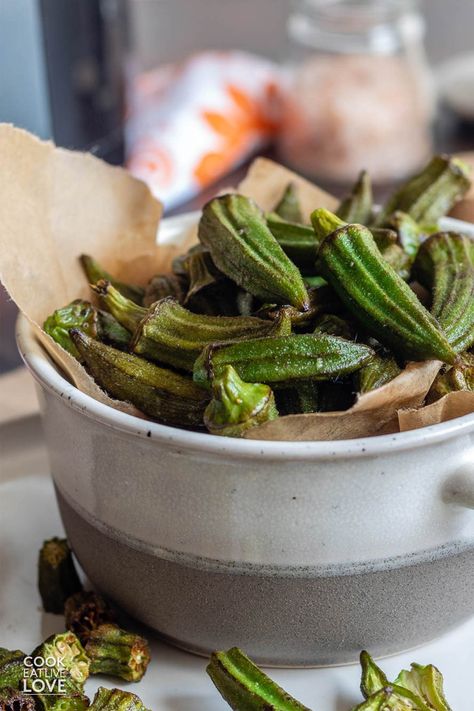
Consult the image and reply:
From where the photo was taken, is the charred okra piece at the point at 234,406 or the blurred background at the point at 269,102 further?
the blurred background at the point at 269,102

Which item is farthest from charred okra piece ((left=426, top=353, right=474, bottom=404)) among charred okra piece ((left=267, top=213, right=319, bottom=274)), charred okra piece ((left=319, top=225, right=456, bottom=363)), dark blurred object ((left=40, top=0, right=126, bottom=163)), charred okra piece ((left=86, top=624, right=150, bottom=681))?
dark blurred object ((left=40, top=0, right=126, bottom=163))

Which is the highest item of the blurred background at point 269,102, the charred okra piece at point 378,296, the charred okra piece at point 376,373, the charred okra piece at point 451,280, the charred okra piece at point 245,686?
the charred okra piece at point 378,296

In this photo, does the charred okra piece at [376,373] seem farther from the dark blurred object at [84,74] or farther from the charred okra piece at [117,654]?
the dark blurred object at [84,74]

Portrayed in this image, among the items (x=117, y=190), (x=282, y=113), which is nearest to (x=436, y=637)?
(x=117, y=190)

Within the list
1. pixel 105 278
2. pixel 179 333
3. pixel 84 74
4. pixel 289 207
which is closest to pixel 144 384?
pixel 179 333

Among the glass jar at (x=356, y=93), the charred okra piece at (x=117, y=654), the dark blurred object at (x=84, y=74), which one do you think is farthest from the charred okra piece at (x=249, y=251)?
the glass jar at (x=356, y=93)

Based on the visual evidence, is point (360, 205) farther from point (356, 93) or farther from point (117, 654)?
point (356, 93)

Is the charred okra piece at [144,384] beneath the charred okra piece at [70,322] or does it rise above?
beneath

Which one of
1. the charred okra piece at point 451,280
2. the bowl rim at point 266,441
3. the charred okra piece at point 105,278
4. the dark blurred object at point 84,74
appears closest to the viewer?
the bowl rim at point 266,441
